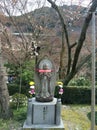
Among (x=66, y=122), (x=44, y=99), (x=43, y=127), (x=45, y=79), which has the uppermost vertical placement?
(x=45, y=79)

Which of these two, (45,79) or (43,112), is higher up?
(45,79)

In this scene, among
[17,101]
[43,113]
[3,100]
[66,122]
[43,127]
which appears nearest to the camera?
[43,127]

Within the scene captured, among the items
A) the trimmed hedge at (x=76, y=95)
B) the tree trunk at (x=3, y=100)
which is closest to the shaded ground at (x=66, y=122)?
the tree trunk at (x=3, y=100)

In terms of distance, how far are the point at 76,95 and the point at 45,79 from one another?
18.2ft

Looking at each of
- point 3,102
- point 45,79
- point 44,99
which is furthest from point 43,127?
point 3,102

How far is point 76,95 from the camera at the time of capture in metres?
12.6

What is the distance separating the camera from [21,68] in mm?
13086

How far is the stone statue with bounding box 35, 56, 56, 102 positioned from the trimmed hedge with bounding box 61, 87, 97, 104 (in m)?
5.19

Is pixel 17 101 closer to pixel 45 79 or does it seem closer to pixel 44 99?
pixel 44 99

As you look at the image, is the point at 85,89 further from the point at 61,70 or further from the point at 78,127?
the point at 78,127

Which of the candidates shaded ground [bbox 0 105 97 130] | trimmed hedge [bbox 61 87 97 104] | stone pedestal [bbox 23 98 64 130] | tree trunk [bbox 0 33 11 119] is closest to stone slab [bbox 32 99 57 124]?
stone pedestal [bbox 23 98 64 130]

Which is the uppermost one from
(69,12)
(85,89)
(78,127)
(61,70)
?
(69,12)

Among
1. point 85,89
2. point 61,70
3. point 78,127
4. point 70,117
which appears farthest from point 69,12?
point 78,127

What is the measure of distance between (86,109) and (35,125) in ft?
14.5
